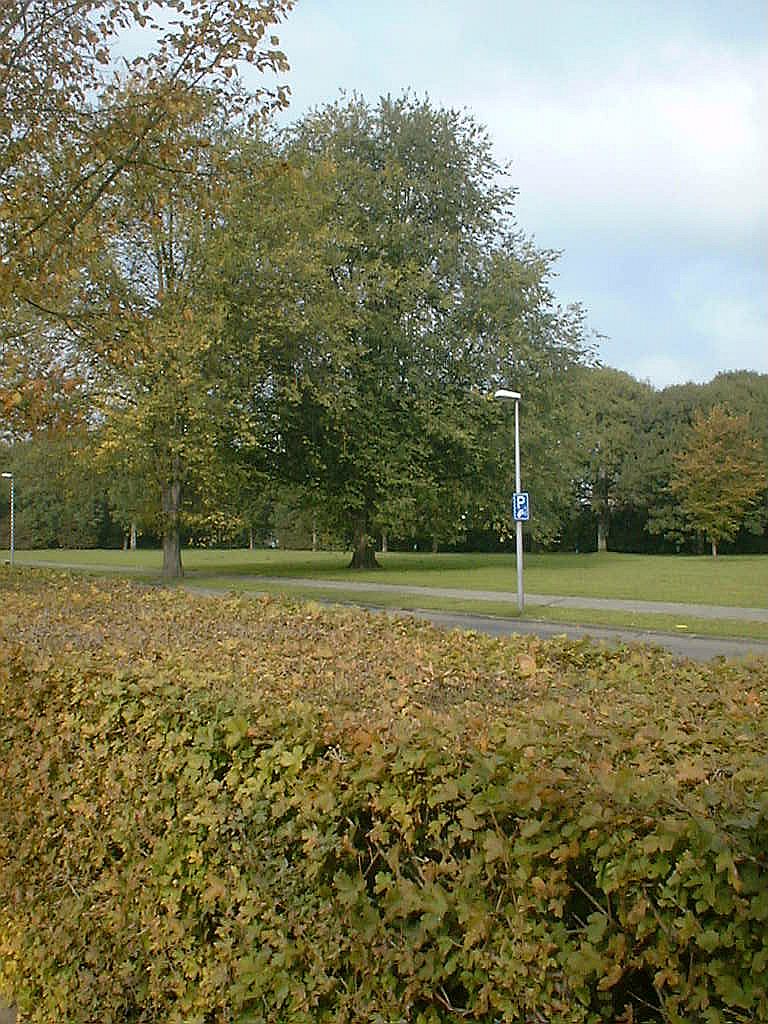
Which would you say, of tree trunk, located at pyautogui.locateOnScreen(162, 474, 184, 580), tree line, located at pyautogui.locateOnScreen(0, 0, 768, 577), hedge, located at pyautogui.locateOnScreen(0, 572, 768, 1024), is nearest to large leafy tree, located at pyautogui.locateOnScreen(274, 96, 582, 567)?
tree line, located at pyautogui.locateOnScreen(0, 0, 768, 577)

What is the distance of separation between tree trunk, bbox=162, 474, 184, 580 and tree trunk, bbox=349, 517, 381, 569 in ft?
22.3

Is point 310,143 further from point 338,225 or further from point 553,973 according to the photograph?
point 553,973

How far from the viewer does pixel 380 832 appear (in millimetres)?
2275

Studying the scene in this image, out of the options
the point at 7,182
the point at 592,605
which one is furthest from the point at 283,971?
the point at 592,605

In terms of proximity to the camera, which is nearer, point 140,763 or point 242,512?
point 140,763

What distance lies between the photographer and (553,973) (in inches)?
77.6

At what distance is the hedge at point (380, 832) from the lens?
6.16ft

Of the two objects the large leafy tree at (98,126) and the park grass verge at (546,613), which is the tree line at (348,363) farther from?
the large leafy tree at (98,126)

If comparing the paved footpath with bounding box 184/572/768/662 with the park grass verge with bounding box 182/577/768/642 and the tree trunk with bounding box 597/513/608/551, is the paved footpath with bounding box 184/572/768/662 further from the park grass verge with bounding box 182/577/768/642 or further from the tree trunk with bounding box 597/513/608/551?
the tree trunk with bounding box 597/513/608/551

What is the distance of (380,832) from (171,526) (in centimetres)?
3003

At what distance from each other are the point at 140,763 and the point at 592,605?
63.0 ft

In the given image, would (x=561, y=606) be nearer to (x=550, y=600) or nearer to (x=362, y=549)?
(x=550, y=600)

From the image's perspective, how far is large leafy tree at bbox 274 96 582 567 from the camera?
31.8 meters

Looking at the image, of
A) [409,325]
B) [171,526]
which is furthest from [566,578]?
[171,526]
